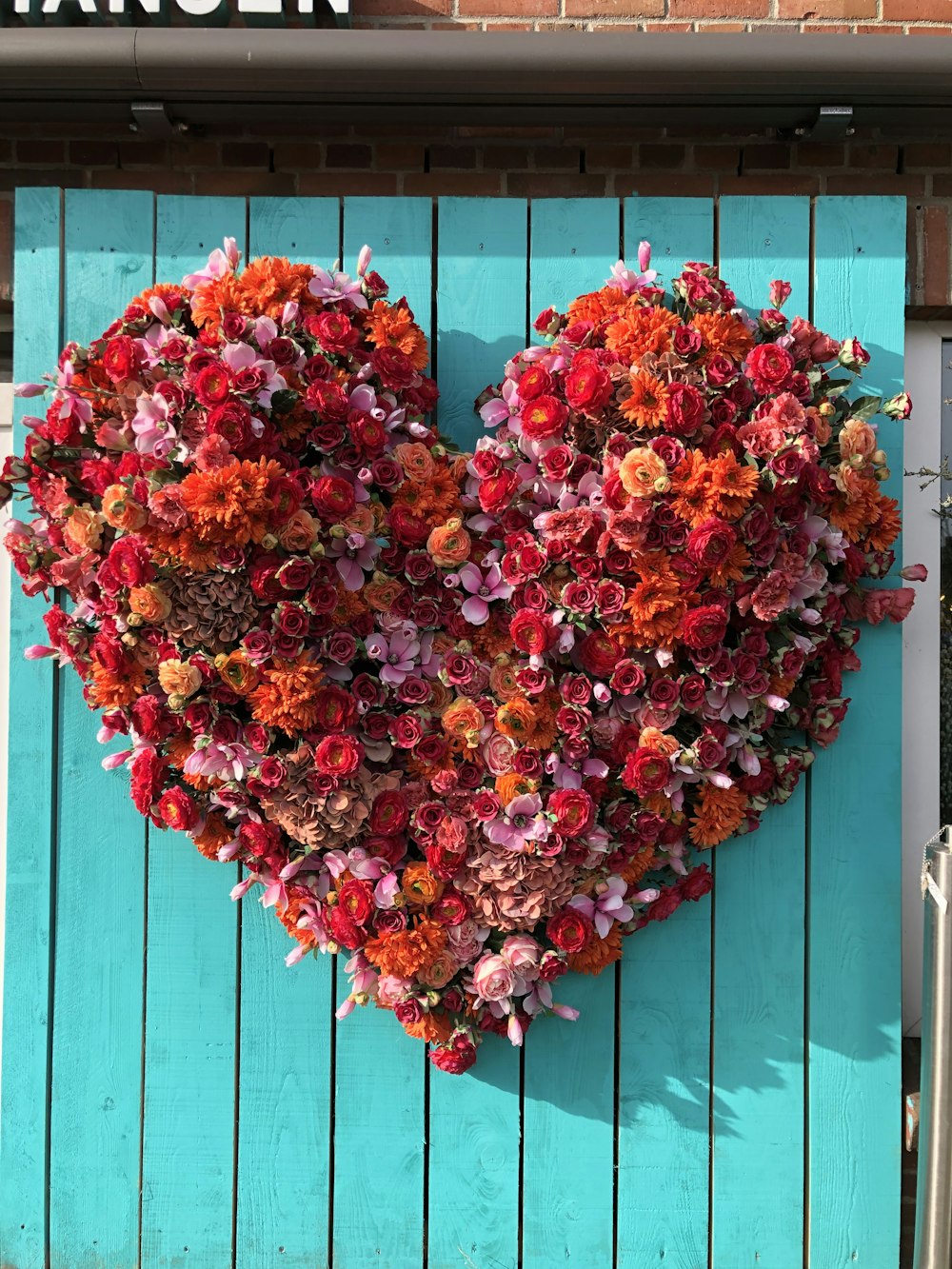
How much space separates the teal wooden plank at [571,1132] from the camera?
2.39m

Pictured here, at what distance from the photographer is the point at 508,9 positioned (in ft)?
8.43

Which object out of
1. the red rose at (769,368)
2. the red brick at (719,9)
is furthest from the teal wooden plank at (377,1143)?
the red brick at (719,9)

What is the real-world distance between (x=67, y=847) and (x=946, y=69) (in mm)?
2597

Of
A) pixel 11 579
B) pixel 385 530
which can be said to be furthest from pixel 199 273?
pixel 11 579

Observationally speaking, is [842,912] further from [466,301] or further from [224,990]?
[466,301]

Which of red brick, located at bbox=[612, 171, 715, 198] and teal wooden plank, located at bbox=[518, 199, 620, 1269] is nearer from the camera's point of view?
teal wooden plank, located at bbox=[518, 199, 620, 1269]

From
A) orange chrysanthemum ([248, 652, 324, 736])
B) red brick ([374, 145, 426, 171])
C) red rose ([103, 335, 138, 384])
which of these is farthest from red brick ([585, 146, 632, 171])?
orange chrysanthemum ([248, 652, 324, 736])

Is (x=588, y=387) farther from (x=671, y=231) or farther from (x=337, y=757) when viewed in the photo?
(x=337, y=757)

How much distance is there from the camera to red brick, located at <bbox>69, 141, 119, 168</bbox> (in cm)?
260

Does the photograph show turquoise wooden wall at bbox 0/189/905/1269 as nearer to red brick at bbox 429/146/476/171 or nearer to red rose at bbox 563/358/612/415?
red brick at bbox 429/146/476/171

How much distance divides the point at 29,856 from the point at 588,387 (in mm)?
1620

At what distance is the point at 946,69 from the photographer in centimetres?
234

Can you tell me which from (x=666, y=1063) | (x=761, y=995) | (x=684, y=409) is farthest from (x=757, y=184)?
(x=666, y=1063)

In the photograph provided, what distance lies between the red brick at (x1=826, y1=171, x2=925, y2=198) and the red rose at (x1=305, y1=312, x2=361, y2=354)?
127 cm
